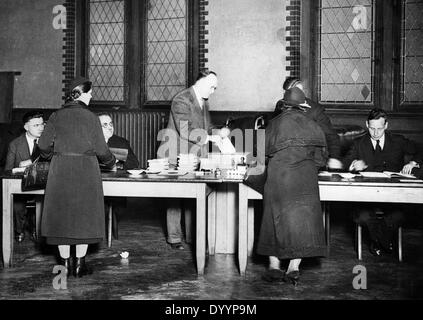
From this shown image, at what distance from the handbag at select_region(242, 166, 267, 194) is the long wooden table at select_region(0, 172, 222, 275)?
9.7 inches

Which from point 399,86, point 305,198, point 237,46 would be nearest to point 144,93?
point 237,46

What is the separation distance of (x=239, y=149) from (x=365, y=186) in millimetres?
2542

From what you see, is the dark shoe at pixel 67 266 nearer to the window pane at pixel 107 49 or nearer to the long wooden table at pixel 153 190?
the long wooden table at pixel 153 190

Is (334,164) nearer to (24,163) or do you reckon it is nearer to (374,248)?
(374,248)

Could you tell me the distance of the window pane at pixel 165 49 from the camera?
944 centimetres

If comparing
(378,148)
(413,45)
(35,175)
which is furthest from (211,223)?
(413,45)

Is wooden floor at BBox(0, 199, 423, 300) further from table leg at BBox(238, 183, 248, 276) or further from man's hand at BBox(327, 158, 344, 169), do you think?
man's hand at BBox(327, 158, 344, 169)

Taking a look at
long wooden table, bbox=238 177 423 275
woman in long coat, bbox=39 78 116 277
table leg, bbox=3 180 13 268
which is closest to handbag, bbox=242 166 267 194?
long wooden table, bbox=238 177 423 275

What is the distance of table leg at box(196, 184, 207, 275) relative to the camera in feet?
16.3

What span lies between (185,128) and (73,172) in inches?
65.1

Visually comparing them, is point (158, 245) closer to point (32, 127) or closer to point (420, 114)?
point (32, 127)

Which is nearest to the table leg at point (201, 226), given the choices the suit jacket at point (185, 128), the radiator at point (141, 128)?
the suit jacket at point (185, 128)

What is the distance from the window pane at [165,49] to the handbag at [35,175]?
187 inches

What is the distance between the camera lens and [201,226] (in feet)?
16.4
